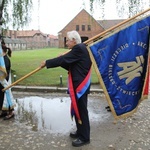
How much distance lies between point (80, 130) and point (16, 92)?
183 inches

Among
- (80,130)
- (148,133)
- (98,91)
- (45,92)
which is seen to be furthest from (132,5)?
(80,130)

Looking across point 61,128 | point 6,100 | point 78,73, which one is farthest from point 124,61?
point 6,100

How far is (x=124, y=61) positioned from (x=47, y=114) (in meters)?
2.76

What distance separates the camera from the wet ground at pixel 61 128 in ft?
15.3

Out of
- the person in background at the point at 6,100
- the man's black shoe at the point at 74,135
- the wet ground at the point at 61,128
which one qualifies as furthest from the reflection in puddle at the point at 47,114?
the man's black shoe at the point at 74,135

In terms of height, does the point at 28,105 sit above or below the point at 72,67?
below

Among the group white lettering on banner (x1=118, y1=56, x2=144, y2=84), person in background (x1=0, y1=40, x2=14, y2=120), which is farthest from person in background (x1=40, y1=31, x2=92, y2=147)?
person in background (x1=0, y1=40, x2=14, y2=120)

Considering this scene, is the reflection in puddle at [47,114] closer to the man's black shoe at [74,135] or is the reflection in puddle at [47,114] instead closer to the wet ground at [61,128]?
the wet ground at [61,128]

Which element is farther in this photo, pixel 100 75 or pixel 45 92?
pixel 45 92

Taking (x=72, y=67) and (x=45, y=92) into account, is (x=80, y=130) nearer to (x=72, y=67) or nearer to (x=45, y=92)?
(x=72, y=67)

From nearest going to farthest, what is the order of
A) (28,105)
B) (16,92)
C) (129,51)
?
(129,51)
(28,105)
(16,92)

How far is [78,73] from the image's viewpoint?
4512 mm

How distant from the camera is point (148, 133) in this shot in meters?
5.21

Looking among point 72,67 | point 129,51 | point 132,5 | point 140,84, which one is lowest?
point 140,84
